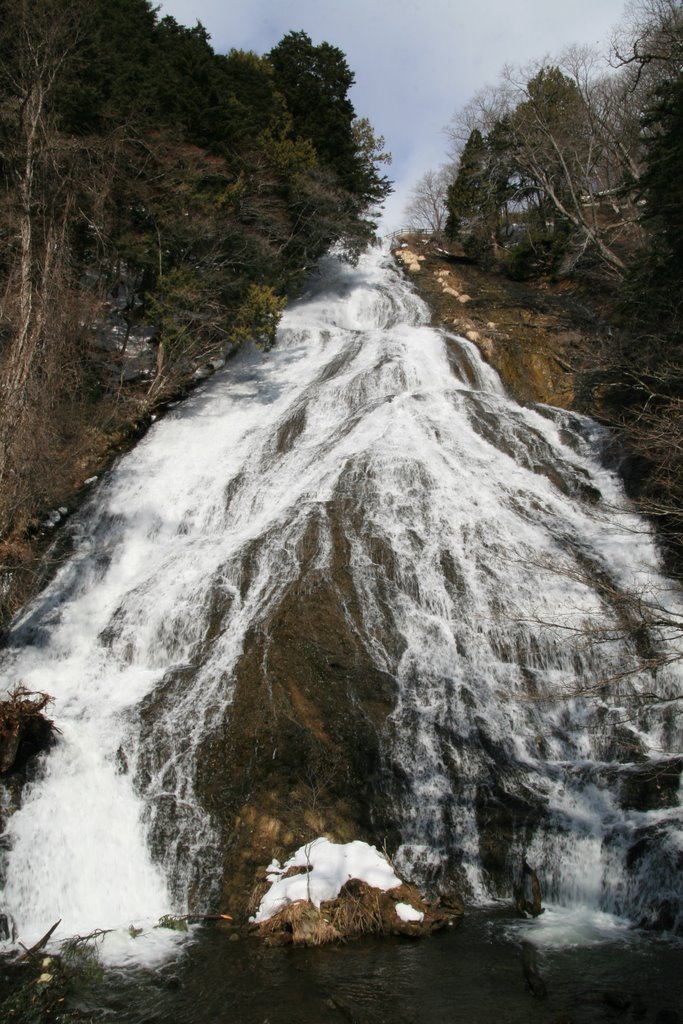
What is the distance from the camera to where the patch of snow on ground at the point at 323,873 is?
24.9ft

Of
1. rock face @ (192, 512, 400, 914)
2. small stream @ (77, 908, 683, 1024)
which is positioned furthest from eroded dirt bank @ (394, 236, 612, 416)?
small stream @ (77, 908, 683, 1024)

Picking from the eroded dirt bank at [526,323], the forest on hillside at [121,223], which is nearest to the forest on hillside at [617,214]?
the eroded dirt bank at [526,323]

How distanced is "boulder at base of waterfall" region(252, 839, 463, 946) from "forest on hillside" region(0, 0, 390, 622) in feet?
22.2

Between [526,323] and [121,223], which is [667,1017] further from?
[526,323]

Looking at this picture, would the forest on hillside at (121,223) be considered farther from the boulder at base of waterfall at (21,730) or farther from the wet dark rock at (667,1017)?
the wet dark rock at (667,1017)

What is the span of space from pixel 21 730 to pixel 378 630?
200 inches

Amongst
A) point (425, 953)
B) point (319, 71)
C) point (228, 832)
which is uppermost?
point (319, 71)

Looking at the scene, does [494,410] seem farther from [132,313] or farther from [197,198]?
[132,313]

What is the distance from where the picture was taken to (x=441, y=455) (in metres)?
14.8

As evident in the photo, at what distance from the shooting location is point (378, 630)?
33.7ft

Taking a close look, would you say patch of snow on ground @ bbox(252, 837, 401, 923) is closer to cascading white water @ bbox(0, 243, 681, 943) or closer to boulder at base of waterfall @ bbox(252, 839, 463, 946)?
boulder at base of waterfall @ bbox(252, 839, 463, 946)

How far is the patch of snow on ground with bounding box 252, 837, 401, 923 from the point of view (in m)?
7.58

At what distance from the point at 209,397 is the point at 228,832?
15.4 metres

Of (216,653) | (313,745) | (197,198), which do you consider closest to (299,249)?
(197,198)
